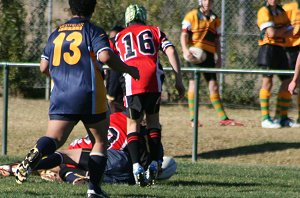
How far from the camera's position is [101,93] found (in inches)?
296

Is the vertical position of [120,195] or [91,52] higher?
[91,52]

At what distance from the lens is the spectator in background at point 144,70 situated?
370 inches

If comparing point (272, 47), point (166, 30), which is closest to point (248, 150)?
point (272, 47)

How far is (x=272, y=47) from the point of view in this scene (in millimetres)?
14242

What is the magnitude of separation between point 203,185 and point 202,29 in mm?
5248

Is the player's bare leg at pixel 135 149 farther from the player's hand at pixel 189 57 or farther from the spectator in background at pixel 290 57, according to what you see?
the spectator in background at pixel 290 57

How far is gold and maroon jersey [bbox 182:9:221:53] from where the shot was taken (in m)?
14.2

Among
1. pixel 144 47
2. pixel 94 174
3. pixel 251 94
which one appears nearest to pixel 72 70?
pixel 94 174

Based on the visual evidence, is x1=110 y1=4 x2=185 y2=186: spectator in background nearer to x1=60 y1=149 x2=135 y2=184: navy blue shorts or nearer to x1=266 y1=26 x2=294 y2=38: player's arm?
x1=60 y1=149 x2=135 y2=184: navy blue shorts

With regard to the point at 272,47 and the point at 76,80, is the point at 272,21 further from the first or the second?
the point at 76,80

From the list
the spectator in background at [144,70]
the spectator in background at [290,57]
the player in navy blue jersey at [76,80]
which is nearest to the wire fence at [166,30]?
the spectator in background at [290,57]

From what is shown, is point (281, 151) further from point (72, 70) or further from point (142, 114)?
point (72, 70)

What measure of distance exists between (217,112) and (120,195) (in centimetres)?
675

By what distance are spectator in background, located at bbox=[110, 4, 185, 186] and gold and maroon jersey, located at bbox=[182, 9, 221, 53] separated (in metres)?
4.68
